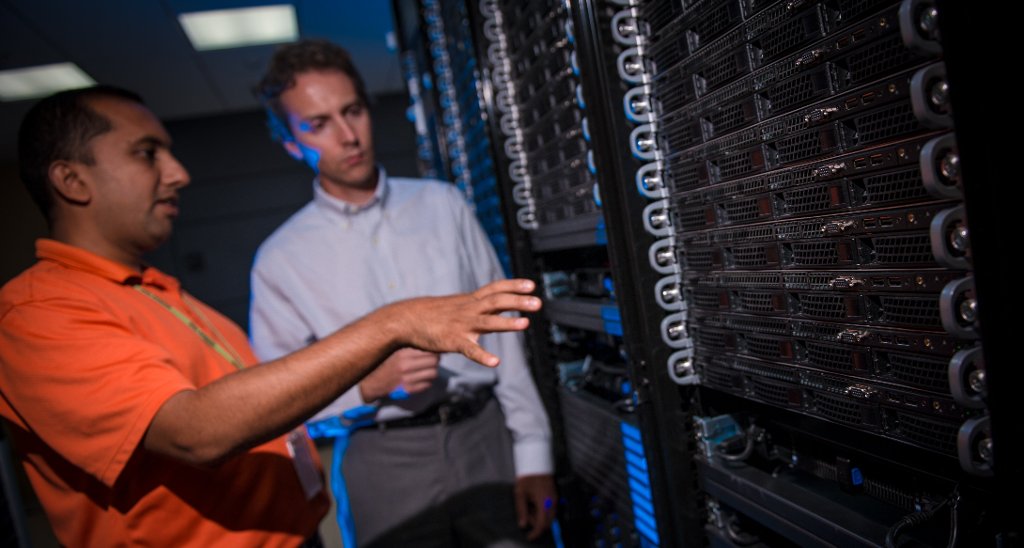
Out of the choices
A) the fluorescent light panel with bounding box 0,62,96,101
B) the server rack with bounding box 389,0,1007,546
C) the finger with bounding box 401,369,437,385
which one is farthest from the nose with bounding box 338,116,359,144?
the fluorescent light panel with bounding box 0,62,96,101

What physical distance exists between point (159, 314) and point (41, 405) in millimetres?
345

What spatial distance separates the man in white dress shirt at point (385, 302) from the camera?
66.3 inches

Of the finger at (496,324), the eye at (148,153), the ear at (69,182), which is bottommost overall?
the finger at (496,324)

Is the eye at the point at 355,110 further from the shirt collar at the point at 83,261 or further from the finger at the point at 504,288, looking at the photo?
the finger at the point at 504,288

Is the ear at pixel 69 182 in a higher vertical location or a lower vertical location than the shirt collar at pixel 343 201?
higher

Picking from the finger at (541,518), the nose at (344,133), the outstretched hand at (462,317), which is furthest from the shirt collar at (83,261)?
the finger at (541,518)

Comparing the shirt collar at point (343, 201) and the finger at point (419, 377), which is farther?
the shirt collar at point (343, 201)

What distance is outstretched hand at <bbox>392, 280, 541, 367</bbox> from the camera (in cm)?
97

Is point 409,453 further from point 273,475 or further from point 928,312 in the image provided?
point 928,312

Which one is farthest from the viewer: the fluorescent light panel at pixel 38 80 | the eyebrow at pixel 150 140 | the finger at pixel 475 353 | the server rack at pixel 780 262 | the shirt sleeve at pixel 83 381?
the fluorescent light panel at pixel 38 80

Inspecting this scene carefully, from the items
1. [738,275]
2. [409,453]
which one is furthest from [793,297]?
[409,453]

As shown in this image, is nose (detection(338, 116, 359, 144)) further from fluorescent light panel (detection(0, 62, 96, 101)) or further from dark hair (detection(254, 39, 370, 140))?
fluorescent light panel (detection(0, 62, 96, 101))

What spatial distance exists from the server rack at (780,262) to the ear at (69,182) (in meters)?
1.00

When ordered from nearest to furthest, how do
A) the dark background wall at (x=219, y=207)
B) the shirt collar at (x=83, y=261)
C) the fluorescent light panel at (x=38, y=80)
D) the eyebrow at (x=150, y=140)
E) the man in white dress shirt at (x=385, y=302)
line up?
the shirt collar at (x=83, y=261)
the eyebrow at (x=150, y=140)
the man in white dress shirt at (x=385, y=302)
the fluorescent light panel at (x=38, y=80)
the dark background wall at (x=219, y=207)
